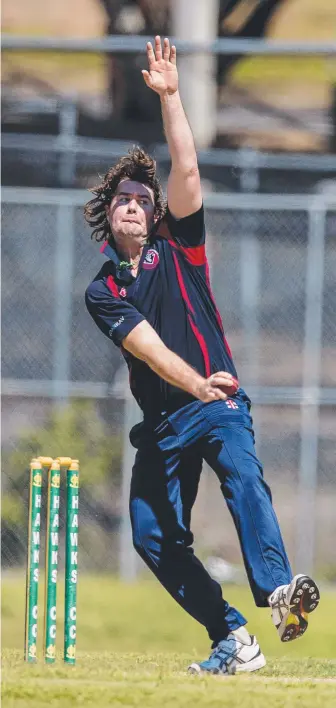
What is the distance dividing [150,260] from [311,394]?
3.62 m

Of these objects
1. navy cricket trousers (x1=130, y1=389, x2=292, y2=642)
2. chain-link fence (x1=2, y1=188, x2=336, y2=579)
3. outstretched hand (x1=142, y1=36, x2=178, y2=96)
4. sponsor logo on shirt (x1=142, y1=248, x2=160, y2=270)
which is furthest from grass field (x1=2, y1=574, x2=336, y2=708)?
outstretched hand (x1=142, y1=36, x2=178, y2=96)

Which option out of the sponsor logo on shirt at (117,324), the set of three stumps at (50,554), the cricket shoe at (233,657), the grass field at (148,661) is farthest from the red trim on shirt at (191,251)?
the grass field at (148,661)

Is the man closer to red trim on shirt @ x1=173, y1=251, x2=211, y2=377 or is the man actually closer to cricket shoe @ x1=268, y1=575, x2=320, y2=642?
red trim on shirt @ x1=173, y1=251, x2=211, y2=377

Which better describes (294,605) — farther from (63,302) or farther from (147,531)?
(63,302)

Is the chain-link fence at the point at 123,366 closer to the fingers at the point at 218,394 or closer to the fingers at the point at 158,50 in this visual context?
the fingers at the point at 158,50

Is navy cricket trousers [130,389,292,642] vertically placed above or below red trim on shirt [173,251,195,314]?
below

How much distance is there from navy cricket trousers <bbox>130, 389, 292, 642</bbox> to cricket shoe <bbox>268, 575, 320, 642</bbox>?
0.65 ft

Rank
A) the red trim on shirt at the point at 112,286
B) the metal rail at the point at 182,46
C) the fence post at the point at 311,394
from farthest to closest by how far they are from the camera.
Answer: the fence post at the point at 311,394, the metal rail at the point at 182,46, the red trim on shirt at the point at 112,286

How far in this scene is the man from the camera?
4.96 m

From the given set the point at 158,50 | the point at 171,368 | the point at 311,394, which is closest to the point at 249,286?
the point at 311,394

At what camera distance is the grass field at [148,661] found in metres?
4.43

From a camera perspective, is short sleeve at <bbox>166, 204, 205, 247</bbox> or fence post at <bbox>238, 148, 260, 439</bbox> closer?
short sleeve at <bbox>166, 204, 205, 247</bbox>

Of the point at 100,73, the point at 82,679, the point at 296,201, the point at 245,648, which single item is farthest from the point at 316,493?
the point at 100,73

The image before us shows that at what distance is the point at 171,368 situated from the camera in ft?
15.8
